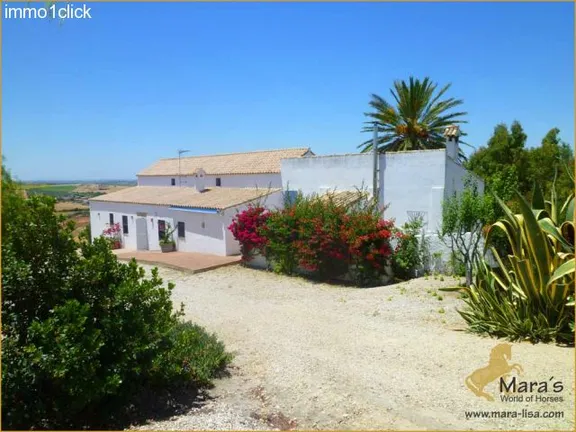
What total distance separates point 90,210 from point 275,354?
2807 centimetres

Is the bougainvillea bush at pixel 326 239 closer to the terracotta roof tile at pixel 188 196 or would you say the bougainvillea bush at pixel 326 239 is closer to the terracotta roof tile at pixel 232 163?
the terracotta roof tile at pixel 188 196

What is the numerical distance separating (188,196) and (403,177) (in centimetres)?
1364

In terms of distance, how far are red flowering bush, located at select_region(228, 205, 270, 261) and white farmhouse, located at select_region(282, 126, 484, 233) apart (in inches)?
150

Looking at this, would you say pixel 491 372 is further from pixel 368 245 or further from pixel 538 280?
pixel 368 245

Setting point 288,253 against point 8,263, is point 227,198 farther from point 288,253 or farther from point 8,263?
point 8,263

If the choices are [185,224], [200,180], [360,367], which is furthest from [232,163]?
[360,367]

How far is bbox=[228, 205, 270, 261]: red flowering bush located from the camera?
720 inches

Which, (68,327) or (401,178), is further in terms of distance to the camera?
(401,178)

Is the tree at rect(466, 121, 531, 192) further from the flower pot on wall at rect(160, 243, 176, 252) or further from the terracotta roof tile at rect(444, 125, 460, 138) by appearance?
→ the flower pot on wall at rect(160, 243, 176, 252)

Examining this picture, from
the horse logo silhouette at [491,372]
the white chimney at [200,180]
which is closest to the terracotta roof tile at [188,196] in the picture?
the white chimney at [200,180]

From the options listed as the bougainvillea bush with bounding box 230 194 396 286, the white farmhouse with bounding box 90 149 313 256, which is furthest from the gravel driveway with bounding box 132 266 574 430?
the white farmhouse with bounding box 90 149 313 256

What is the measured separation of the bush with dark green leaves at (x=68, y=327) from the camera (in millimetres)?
5281

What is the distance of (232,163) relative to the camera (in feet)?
97.2

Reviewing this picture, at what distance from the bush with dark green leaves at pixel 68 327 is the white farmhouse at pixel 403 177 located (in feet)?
41.4
